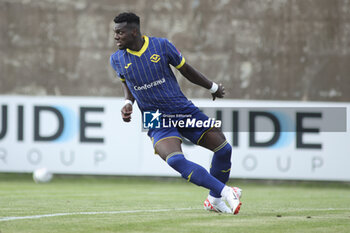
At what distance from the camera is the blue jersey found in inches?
271

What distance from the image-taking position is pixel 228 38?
53.3 ft

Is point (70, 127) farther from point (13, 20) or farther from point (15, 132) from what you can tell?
point (13, 20)

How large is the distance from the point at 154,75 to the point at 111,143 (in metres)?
8.60

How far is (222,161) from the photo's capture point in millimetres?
7324

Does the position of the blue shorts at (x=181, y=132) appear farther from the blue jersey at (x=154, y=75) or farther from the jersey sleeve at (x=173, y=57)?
the jersey sleeve at (x=173, y=57)

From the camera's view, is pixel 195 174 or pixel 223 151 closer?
pixel 195 174

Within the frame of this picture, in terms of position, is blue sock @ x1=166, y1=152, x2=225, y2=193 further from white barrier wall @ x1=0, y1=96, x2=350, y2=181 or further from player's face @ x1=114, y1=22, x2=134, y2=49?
white barrier wall @ x1=0, y1=96, x2=350, y2=181

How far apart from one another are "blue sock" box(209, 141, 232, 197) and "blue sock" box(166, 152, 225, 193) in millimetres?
565

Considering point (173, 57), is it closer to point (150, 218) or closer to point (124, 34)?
point (124, 34)

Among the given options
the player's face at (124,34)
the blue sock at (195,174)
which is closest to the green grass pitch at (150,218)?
the blue sock at (195,174)

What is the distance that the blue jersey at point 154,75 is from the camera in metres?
6.89

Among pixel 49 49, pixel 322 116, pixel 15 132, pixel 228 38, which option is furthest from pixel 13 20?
pixel 322 116

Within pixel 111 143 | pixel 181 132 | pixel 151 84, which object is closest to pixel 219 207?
pixel 181 132

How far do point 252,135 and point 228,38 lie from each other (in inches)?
101
